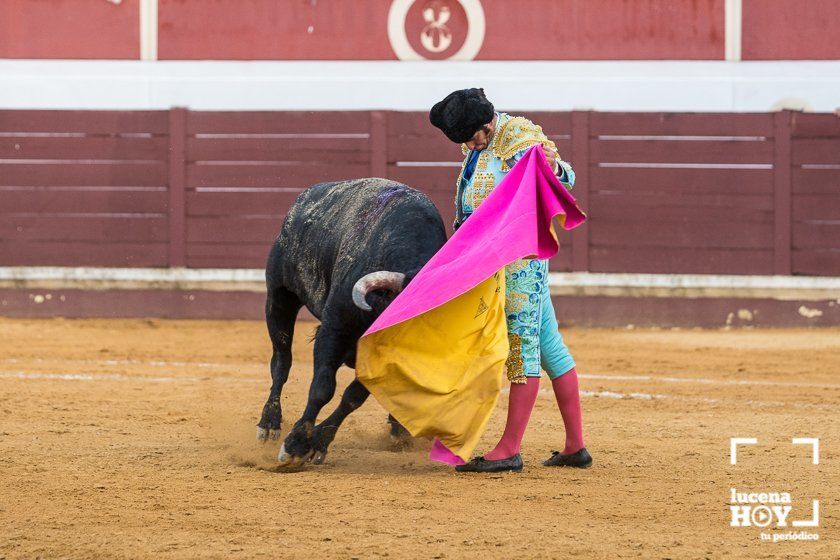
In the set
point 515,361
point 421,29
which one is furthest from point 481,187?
point 421,29

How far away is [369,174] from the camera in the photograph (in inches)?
339

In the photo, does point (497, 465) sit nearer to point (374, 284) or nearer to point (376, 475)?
point (376, 475)

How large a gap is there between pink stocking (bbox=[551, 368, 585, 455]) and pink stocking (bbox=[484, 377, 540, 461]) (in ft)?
0.31

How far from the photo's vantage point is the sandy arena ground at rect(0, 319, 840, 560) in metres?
2.85

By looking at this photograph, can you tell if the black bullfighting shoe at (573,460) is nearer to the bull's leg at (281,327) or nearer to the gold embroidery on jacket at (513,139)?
the gold embroidery on jacket at (513,139)

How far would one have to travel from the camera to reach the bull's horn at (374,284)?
344 cm

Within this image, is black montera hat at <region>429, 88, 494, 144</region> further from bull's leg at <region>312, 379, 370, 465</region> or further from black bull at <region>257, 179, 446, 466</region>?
bull's leg at <region>312, 379, 370, 465</region>

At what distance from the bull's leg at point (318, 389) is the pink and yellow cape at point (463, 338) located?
12 centimetres

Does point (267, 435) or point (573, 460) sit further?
point (267, 435)

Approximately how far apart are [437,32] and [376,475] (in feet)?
20.3

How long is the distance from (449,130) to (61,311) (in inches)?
218

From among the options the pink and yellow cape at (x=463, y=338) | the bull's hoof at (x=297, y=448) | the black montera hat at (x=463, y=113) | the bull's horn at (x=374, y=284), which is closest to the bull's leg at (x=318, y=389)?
the bull's hoof at (x=297, y=448)

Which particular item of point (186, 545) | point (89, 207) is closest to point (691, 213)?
point (89, 207)

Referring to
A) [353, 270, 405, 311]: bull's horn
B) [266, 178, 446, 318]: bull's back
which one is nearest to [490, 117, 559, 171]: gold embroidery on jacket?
[266, 178, 446, 318]: bull's back
